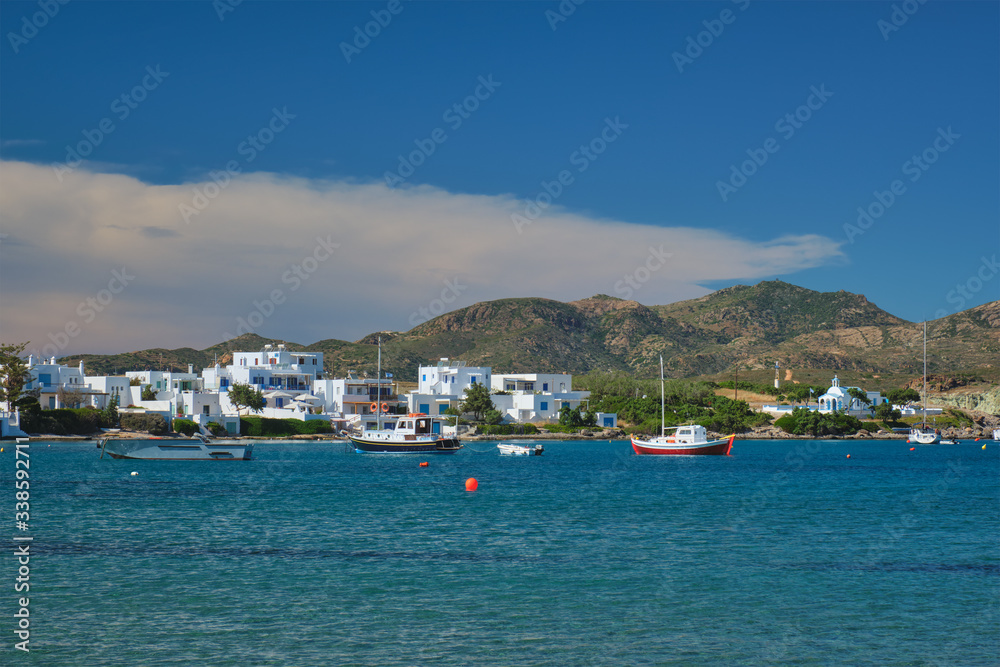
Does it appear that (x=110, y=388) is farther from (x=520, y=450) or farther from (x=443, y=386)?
(x=520, y=450)

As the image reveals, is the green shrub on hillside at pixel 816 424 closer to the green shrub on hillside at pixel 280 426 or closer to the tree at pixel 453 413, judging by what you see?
the tree at pixel 453 413

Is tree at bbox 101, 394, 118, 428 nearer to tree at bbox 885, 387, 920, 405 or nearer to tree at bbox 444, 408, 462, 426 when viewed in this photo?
tree at bbox 444, 408, 462, 426

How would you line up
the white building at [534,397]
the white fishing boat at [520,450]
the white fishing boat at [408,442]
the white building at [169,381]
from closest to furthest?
the white fishing boat at [408,442]
the white fishing boat at [520,450]
the white building at [169,381]
the white building at [534,397]

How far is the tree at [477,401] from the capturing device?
109875 millimetres

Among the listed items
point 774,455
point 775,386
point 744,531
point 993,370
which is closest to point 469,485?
point 744,531

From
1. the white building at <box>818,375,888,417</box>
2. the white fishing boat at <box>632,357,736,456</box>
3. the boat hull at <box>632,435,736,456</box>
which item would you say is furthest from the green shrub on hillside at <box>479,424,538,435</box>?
the white building at <box>818,375,888,417</box>

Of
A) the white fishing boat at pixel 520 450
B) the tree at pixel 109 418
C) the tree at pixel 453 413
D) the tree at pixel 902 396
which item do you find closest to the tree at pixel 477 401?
the tree at pixel 453 413

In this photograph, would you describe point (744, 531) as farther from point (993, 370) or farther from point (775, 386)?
point (993, 370)

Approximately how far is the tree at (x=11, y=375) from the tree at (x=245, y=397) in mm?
21658

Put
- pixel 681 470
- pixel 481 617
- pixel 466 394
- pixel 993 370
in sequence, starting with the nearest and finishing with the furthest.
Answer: pixel 481 617 < pixel 681 470 < pixel 466 394 < pixel 993 370

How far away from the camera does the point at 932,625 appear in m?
18.5

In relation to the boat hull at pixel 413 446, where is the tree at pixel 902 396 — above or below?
above

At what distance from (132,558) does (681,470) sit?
47.1 meters

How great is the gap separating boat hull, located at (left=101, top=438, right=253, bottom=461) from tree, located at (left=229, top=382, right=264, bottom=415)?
28.5 meters
